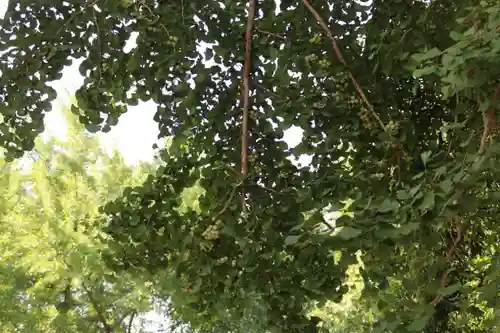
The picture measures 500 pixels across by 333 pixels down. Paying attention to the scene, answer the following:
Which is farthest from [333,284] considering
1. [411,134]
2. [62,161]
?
[62,161]

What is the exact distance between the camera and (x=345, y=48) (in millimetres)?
1806

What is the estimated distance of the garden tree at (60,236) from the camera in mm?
5598

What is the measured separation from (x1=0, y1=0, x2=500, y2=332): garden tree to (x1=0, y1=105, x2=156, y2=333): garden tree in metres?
3.21

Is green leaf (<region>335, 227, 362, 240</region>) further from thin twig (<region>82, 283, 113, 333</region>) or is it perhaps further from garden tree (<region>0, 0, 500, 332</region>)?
A: thin twig (<region>82, 283, 113, 333</region>)

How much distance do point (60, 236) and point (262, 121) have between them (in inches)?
163

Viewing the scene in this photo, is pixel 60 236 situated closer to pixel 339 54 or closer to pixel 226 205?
pixel 226 205

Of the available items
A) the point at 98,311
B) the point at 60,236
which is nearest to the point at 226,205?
the point at 60,236

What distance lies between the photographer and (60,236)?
550 centimetres

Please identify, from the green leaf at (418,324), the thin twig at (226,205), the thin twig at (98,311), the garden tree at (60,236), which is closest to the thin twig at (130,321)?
the garden tree at (60,236)

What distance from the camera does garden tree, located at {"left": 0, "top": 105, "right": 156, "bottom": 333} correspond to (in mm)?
5598

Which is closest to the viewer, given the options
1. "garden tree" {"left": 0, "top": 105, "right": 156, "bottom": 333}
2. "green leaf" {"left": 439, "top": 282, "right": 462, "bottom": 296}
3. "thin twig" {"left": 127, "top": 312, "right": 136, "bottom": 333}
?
"green leaf" {"left": 439, "top": 282, "right": 462, "bottom": 296}

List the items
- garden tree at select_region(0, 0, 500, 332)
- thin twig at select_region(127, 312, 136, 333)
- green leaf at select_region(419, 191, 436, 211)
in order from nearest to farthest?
green leaf at select_region(419, 191, 436, 211)
garden tree at select_region(0, 0, 500, 332)
thin twig at select_region(127, 312, 136, 333)

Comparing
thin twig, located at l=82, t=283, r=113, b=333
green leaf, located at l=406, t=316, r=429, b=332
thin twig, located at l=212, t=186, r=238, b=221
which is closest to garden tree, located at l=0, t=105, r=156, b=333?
thin twig, located at l=82, t=283, r=113, b=333

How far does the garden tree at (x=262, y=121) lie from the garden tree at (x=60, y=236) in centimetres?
321
